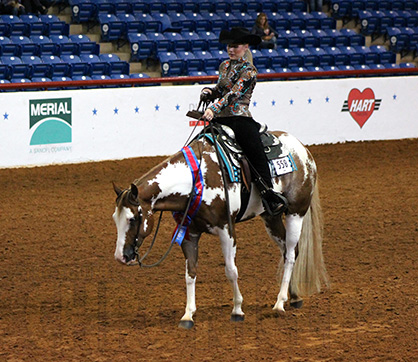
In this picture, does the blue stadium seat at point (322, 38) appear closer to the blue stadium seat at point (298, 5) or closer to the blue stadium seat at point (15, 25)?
the blue stadium seat at point (298, 5)

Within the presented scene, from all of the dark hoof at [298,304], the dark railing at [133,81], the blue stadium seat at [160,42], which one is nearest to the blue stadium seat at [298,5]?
the dark railing at [133,81]

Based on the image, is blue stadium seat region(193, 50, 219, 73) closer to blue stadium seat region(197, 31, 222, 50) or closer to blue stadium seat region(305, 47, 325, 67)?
blue stadium seat region(197, 31, 222, 50)

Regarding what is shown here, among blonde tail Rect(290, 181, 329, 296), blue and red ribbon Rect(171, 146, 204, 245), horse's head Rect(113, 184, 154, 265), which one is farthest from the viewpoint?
blonde tail Rect(290, 181, 329, 296)

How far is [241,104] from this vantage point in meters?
6.33

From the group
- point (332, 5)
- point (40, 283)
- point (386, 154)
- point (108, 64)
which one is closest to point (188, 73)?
point (108, 64)

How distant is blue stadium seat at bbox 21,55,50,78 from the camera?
14328 mm

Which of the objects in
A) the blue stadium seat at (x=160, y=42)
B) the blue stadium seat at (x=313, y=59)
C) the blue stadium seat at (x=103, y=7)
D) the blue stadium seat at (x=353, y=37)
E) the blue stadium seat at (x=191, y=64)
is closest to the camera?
the blue stadium seat at (x=191, y=64)

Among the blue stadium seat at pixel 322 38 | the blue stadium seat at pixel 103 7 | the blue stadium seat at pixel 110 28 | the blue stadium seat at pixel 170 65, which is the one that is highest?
the blue stadium seat at pixel 103 7

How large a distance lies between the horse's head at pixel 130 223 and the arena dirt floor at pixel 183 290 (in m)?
0.69

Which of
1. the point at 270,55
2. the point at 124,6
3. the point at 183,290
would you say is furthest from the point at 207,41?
the point at 183,290

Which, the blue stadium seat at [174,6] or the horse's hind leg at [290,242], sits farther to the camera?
the blue stadium seat at [174,6]

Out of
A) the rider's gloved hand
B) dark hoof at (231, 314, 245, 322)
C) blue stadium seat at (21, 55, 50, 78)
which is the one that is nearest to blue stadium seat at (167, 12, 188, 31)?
blue stadium seat at (21, 55, 50, 78)

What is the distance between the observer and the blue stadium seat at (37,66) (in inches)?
564

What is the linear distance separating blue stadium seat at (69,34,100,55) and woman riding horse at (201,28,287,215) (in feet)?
32.7
